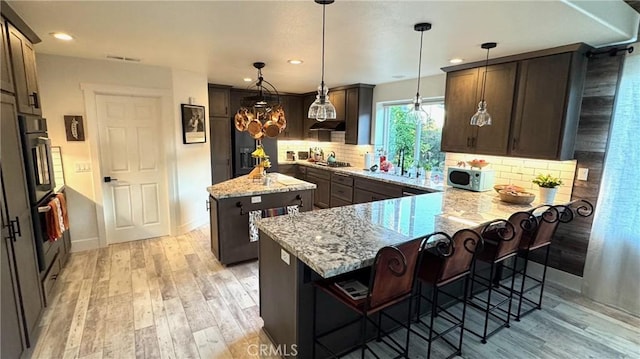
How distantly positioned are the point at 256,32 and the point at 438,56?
192cm

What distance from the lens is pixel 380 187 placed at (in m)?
4.55

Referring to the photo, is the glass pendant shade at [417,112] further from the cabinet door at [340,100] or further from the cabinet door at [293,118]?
the cabinet door at [293,118]

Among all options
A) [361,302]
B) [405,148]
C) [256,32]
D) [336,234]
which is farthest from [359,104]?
[361,302]

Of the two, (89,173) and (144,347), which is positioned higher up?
(89,173)

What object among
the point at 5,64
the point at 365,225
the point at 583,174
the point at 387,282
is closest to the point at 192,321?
the point at 365,225

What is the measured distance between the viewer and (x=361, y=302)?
5.53 feet

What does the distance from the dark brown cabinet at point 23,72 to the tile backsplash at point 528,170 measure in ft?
14.7

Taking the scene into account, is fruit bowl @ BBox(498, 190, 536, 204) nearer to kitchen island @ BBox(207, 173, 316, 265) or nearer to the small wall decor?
kitchen island @ BBox(207, 173, 316, 265)

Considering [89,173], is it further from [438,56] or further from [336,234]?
[438,56]

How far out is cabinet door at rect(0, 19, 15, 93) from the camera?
80.7 inches

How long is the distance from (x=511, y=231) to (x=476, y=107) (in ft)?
5.99

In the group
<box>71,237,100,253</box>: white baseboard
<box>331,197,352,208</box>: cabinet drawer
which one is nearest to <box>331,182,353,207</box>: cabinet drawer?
<box>331,197,352,208</box>: cabinet drawer

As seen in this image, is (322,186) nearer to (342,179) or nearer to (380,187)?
(342,179)

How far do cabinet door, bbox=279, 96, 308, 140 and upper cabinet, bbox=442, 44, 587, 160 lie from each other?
3604mm
